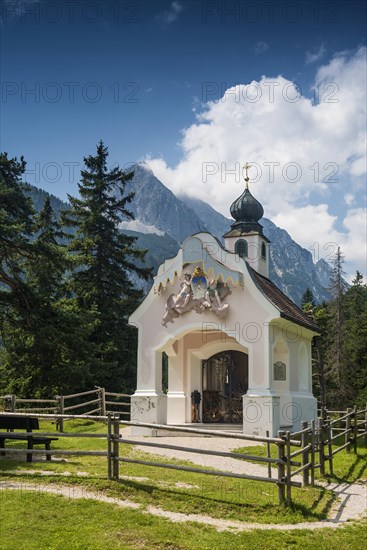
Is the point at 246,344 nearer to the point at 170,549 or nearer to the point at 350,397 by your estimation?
the point at 170,549

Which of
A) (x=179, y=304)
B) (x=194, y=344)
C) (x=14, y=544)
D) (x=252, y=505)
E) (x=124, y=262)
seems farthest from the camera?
(x=124, y=262)

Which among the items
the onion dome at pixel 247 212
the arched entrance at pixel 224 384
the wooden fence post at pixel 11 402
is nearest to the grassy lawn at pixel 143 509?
the wooden fence post at pixel 11 402

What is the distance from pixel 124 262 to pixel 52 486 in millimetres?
Result: 22678

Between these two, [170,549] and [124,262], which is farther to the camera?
[124,262]

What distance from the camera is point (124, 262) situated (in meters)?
32.7

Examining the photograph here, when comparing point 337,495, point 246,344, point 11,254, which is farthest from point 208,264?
point 337,495

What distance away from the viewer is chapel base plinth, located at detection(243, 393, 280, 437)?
60.1 feet

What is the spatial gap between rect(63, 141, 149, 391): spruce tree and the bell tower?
811 centimetres

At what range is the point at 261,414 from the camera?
1844cm

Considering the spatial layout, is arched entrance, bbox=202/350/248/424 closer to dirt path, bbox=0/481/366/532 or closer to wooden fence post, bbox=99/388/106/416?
wooden fence post, bbox=99/388/106/416

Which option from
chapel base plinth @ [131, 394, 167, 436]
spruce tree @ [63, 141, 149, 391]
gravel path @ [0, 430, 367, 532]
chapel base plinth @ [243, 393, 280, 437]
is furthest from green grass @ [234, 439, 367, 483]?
spruce tree @ [63, 141, 149, 391]

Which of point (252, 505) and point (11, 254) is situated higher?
point (11, 254)

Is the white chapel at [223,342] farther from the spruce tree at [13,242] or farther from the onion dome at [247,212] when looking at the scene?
the spruce tree at [13,242]

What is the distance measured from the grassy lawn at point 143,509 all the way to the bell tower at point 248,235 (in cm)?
1378
